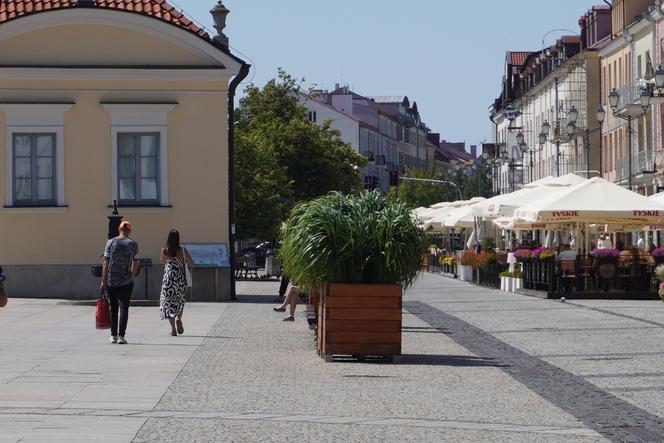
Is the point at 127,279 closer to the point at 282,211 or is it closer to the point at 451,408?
the point at 451,408

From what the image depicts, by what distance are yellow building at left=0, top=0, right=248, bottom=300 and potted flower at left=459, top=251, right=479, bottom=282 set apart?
683 inches

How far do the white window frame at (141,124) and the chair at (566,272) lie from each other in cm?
924

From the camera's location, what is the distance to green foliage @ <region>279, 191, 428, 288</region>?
61.5ft

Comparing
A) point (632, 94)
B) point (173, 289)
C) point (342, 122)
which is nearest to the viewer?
point (173, 289)

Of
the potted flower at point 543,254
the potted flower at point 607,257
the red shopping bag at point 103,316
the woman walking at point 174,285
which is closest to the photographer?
the red shopping bag at point 103,316

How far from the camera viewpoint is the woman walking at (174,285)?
23062 mm

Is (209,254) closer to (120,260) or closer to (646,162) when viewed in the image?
(120,260)

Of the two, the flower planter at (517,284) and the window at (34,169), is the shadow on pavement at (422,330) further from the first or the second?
the flower planter at (517,284)

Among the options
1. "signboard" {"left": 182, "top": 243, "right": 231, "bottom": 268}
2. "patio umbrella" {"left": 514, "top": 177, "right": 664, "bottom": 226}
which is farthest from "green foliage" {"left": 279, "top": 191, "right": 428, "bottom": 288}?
"patio umbrella" {"left": 514, "top": 177, "right": 664, "bottom": 226}

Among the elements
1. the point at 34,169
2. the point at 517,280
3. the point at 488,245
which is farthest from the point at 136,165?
the point at 488,245

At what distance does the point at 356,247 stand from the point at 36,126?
56.9 feet

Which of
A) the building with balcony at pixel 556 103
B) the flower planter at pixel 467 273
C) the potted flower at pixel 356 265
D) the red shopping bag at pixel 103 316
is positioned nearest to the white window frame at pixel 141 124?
the red shopping bag at pixel 103 316

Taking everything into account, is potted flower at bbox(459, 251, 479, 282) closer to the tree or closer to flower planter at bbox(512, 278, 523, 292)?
flower planter at bbox(512, 278, 523, 292)

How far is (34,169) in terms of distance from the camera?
3472 cm
